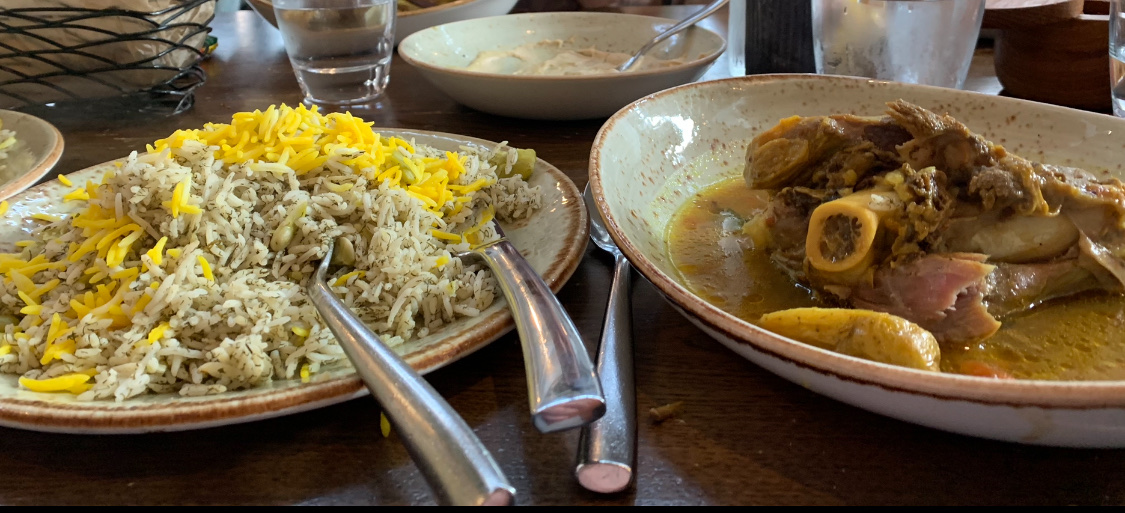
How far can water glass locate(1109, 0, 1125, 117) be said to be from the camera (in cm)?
148

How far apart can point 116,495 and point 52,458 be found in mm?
122

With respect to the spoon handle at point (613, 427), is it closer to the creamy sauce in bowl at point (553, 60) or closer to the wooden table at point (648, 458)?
the wooden table at point (648, 458)

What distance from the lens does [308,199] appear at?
1.12 m

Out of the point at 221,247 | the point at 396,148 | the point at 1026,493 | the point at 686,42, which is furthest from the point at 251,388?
the point at 686,42

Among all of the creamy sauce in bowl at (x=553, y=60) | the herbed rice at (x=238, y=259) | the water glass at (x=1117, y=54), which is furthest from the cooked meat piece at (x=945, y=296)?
the creamy sauce in bowl at (x=553, y=60)

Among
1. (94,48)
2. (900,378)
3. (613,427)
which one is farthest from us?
(94,48)

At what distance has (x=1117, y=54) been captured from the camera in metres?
1.51

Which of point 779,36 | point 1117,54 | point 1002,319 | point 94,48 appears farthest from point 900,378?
point 94,48

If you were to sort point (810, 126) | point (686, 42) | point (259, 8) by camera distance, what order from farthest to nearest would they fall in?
point (259, 8) → point (686, 42) → point (810, 126)

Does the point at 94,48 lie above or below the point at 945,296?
above

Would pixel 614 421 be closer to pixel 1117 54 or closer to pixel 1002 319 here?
pixel 1002 319

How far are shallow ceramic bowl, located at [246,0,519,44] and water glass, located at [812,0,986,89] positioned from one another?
1.58 m

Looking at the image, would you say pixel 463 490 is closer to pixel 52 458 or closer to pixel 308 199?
pixel 52 458

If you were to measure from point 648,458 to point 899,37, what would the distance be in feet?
4.84
